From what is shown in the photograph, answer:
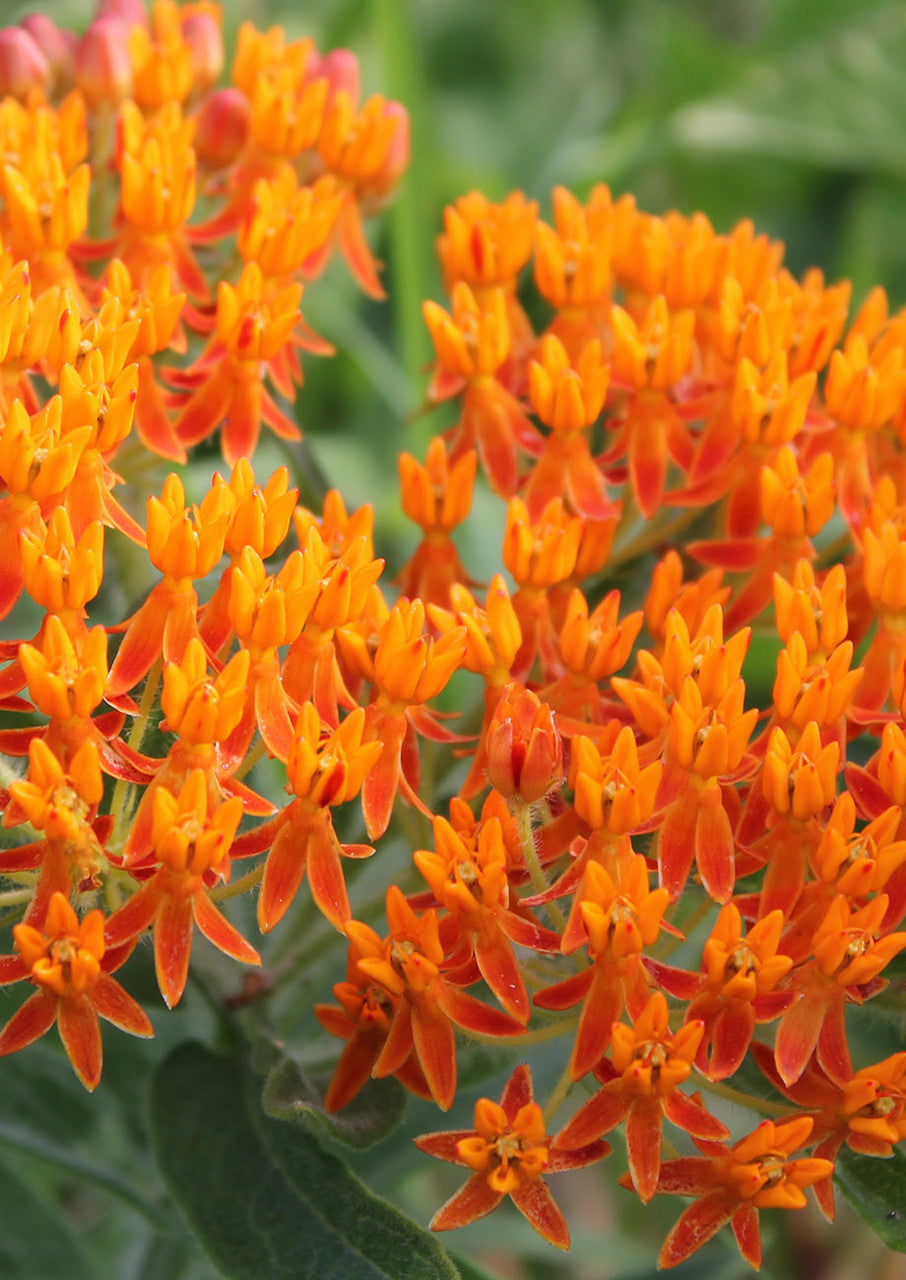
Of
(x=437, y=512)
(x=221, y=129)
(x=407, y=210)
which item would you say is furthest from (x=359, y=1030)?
(x=407, y=210)

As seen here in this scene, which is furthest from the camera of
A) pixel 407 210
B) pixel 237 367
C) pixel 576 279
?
pixel 407 210

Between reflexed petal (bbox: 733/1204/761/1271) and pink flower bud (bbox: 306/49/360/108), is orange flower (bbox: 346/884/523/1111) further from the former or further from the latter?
pink flower bud (bbox: 306/49/360/108)

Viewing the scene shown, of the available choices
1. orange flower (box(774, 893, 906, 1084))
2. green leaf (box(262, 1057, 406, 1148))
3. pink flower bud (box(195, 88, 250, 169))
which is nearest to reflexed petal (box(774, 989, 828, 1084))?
orange flower (box(774, 893, 906, 1084))

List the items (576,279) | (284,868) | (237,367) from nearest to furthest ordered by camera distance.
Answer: (284,868) → (237,367) → (576,279)

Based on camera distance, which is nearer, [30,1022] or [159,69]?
[30,1022]

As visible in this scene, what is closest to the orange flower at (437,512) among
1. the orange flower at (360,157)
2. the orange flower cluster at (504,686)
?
the orange flower cluster at (504,686)

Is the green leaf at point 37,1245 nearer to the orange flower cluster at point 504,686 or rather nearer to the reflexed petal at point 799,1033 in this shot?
the orange flower cluster at point 504,686

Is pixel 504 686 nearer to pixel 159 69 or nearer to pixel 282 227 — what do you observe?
pixel 282 227
